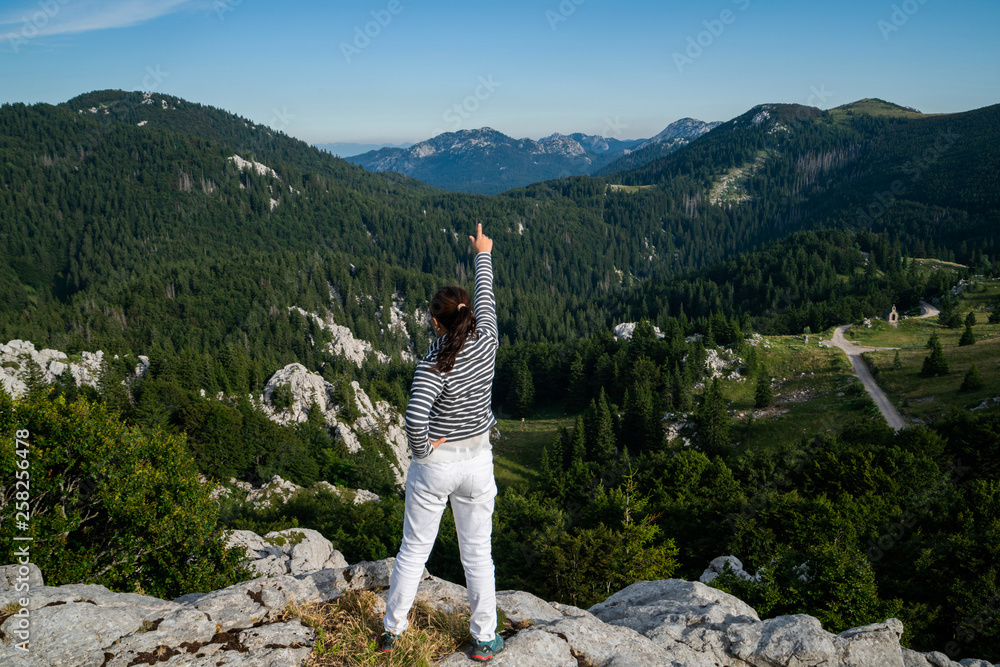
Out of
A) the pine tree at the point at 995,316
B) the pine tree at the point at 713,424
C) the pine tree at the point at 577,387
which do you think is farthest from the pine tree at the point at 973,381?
the pine tree at the point at 577,387

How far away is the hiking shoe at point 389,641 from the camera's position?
6.61 meters

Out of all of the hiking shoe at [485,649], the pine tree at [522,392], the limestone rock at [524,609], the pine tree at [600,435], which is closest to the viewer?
the hiking shoe at [485,649]

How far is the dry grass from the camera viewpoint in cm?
649

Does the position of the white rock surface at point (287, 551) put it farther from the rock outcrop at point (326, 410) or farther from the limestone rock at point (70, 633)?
the rock outcrop at point (326, 410)

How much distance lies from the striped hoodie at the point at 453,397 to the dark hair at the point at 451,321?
114 mm

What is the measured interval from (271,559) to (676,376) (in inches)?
2496

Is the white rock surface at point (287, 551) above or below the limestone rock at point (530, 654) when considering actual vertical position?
below

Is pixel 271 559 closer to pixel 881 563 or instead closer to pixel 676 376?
pixel 881 563

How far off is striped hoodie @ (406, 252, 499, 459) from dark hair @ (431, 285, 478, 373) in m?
0.11

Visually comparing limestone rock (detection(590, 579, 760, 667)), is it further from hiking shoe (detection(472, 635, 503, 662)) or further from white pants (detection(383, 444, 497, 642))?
white pants (detection(383, 444, 497, 642))

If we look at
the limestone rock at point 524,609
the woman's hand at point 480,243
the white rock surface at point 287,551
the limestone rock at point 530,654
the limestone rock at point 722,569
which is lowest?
the white rock surface at point 287,551

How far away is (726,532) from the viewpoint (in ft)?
92.2

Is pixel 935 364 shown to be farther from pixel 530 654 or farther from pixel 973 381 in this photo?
pixel 530 654

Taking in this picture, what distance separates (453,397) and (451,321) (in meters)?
0.88
